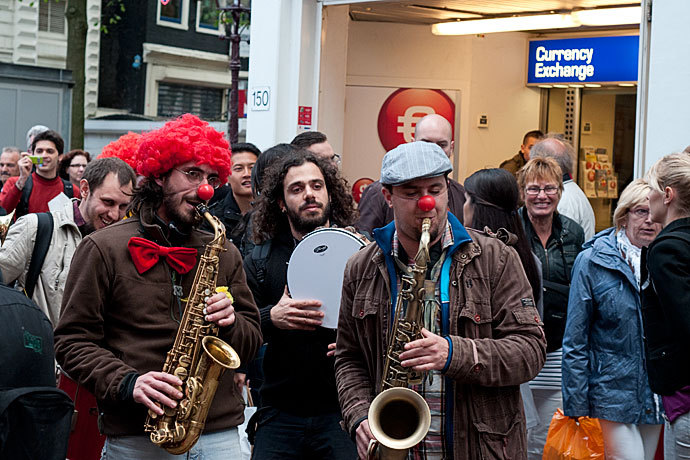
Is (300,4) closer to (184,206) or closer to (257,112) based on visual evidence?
(257,112)

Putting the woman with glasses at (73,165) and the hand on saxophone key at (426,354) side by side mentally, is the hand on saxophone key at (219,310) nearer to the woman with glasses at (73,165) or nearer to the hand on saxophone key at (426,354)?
the hand on saxophone key at (426,354)

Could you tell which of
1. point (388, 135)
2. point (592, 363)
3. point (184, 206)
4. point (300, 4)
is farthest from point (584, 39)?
point (184, 206)

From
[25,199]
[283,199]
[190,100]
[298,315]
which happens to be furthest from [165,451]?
[190,100]

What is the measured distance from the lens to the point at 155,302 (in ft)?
12.7

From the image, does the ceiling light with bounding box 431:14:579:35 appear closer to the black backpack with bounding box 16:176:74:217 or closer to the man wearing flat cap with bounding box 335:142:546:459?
the black backpack with bounding box 16:176:74:217

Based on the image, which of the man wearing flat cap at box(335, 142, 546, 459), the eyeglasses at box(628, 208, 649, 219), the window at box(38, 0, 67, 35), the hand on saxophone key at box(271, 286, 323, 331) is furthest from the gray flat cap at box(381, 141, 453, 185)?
the window at box(38, 0, 67, 35)

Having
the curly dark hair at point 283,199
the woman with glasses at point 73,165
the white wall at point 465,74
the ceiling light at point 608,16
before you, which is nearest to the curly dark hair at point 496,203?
the curly dark hair at point 283,199

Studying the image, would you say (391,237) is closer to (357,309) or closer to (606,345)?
(357,309)

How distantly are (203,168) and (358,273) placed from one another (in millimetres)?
910

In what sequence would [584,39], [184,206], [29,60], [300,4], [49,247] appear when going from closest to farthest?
[184,206] < [49,247] < [300,4] < [584,39] < [29,60]

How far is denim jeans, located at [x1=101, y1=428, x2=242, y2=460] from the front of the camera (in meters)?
3.84

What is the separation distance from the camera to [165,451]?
152 inches

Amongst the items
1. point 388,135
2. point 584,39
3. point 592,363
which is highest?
point 584,39

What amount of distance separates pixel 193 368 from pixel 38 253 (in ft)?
7.75
